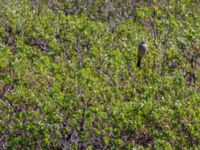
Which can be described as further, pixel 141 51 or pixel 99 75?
pixel 141 51

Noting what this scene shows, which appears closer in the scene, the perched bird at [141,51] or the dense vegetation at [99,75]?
the dense vegetation at [99,75]

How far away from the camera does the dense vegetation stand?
5062 millimetres

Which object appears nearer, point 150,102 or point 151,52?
point 150,102

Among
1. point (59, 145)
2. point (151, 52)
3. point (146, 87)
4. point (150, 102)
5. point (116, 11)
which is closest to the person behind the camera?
point (59, 145)

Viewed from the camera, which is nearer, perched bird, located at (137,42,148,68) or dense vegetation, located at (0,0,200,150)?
dense vegetation, located at (0,0,200,150)

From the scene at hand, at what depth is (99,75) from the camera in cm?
607

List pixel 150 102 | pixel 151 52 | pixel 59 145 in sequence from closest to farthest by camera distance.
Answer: pixel 59 145 → pixel 150 102 → pixel 151 52

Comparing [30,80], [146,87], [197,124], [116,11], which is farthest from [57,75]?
[116,11]

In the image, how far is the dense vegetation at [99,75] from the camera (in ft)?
16.6

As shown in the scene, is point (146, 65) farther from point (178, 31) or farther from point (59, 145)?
point (59, 145)

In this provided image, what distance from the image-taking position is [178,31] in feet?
23.3

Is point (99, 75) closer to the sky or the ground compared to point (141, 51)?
closer to the ground

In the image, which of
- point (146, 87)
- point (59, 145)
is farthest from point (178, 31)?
point (59, 145)

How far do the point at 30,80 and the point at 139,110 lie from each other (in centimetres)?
111
